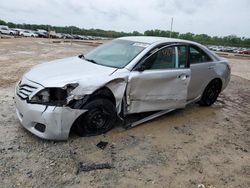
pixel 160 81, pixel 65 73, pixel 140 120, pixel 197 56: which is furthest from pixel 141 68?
pixel 197 56

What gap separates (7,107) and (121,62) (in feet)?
7.97

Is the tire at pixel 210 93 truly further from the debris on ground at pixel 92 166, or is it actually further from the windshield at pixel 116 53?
the debris on ground at pixel 92 166

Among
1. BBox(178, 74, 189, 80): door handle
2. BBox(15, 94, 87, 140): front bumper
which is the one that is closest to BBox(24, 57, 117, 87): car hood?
BBox(15, 94, 87, 140): front bumper

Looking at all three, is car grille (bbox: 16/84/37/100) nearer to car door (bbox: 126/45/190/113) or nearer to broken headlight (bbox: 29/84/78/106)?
broken headlight (bbox: 29/84/78/106)

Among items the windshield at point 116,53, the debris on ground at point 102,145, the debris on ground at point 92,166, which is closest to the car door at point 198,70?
the windshield at point 116,53

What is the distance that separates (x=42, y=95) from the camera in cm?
413

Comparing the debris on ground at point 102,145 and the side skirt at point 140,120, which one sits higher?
the side skirt at point 140,120

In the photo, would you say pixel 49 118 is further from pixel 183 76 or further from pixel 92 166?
pixel 183 76

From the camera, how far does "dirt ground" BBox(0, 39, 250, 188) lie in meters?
3.55

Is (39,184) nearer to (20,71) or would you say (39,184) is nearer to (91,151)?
(91,151)

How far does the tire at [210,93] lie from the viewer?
22.0 feet

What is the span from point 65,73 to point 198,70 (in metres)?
2.86

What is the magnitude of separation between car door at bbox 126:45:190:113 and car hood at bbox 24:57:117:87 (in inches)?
20.1

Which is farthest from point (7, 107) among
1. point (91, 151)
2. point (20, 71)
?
point (20, 71)
